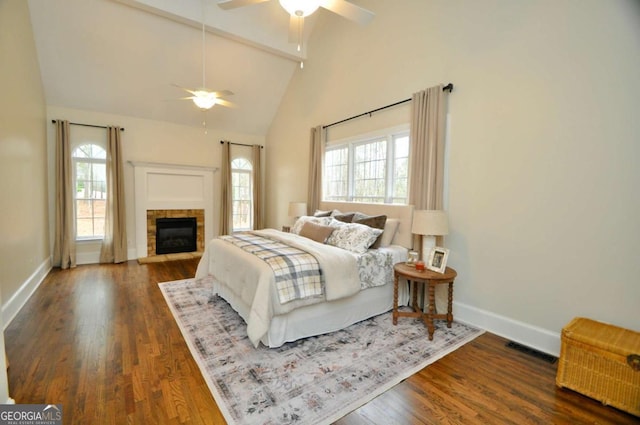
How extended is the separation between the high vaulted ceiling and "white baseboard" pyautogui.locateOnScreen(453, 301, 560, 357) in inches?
163

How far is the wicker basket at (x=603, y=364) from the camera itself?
178 centimetres

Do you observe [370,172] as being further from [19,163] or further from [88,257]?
[88,257]

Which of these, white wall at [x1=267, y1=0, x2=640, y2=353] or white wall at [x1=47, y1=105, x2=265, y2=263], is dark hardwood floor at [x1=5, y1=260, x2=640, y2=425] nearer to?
white wall at [x1=267, y1=0, x2=640, y2=353]

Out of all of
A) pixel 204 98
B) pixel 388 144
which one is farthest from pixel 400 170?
pixel 204 98

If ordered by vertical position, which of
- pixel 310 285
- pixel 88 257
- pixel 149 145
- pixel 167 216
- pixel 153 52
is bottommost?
pixel 88 257

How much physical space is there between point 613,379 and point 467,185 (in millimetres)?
1849

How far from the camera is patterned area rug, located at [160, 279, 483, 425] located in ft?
5.93

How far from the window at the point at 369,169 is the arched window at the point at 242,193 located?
2.73 metres

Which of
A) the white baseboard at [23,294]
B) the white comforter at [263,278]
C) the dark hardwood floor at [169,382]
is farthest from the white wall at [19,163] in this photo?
the white comforter at [263,278]

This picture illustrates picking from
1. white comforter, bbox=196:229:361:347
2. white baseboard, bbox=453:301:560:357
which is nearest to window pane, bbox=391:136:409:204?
white comforter, bbox=196:229:361:347

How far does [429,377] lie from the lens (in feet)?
6.99

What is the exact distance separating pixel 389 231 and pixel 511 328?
1.54m

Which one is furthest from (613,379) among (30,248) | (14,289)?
(30,248)

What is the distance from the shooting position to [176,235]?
6.25 metres
